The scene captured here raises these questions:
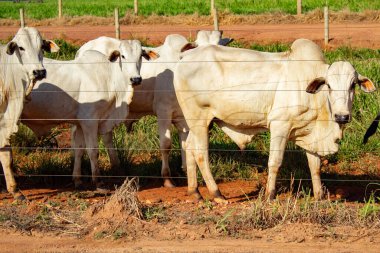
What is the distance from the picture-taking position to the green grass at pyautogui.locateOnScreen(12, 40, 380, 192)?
11.5 m

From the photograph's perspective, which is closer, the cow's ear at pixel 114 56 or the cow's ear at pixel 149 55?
the cow's ear at pixel 114 56

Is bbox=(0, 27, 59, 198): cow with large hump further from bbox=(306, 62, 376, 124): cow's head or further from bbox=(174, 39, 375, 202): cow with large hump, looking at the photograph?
bbox=(306, 62, 376, 124): cow's head

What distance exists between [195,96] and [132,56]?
4.39 ft

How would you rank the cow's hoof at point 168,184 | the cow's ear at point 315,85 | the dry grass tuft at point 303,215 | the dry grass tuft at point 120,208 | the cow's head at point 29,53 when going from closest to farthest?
1. the dry grass tuft at point 303,215
2. the dry grass tuft at point 120,208
3. the cow's ear at point 315,85
4. the cow's head at point 29,53
5. the cow's hoof at point 168,184

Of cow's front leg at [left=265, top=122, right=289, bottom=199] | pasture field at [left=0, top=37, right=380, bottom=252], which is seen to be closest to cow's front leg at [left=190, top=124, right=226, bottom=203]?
pasture field at [left=0, top=37, right=380, bottom=252]

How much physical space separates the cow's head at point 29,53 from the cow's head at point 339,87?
9.62 ft

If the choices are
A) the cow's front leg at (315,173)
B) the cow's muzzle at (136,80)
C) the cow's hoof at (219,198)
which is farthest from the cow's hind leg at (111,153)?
the cow's front leg at (315,173)

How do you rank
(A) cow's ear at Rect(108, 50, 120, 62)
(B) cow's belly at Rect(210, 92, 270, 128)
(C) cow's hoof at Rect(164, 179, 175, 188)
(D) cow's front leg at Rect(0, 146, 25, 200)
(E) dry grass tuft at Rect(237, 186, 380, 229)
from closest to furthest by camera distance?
(E) dry grass tuft at Rect(237, 186, 380, 229), (B) cow's belly at Rect(210, 92, 270, 128), (D) cow's front leg at Rect(0, 146, 25, 200), (A) cow's ear at Rect(108, 50, 120, 62), (C) cow's hoof at Rect(164, 179, 175, 188)

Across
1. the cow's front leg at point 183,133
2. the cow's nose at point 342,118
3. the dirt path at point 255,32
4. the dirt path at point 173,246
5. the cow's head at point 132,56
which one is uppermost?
the dirt path at point 255,32

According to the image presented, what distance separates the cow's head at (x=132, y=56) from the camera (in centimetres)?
1082

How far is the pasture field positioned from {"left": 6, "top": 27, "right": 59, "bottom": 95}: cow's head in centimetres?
137

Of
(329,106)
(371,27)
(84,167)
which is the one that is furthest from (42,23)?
(329,106)

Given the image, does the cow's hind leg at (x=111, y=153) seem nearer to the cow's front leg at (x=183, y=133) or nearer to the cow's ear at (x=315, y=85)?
the cow's front leg at (x=183, y=133)

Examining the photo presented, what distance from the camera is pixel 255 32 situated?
2527 cm
